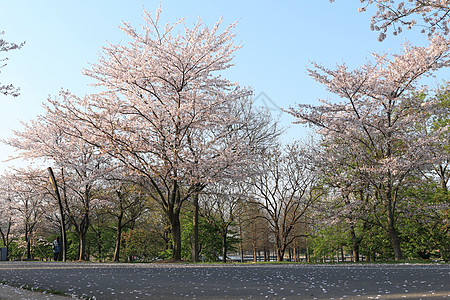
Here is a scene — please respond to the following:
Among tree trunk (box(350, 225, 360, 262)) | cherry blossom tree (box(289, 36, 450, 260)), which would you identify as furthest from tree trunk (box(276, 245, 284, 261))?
cherry blossom tree (box(289, 36, 450, 260))

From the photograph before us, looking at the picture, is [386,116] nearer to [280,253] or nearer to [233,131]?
[233,131]

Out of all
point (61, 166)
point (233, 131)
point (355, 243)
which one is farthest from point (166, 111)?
point (355, 243)

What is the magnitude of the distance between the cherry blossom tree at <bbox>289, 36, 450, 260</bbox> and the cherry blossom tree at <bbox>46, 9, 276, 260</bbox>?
4.74 meters

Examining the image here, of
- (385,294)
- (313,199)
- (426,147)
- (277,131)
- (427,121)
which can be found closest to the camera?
(385,294)

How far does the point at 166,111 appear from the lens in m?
19.3

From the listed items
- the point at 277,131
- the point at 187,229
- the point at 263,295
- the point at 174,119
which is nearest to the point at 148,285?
the point at 263,295

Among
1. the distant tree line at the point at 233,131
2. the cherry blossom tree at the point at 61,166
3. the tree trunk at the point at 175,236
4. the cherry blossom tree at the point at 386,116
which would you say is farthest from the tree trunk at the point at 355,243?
the cherry blossom tree at the point at 61,166

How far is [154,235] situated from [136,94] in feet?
60.5

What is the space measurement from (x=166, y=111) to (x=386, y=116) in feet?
39.4

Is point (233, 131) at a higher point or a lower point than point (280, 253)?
higher

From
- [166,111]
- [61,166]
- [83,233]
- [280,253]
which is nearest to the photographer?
[166,111]

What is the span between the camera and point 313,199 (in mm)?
30297

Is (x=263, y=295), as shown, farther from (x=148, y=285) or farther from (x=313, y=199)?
(x=313, y=199)

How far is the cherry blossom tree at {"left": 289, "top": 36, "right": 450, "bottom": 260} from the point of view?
19.0 m
